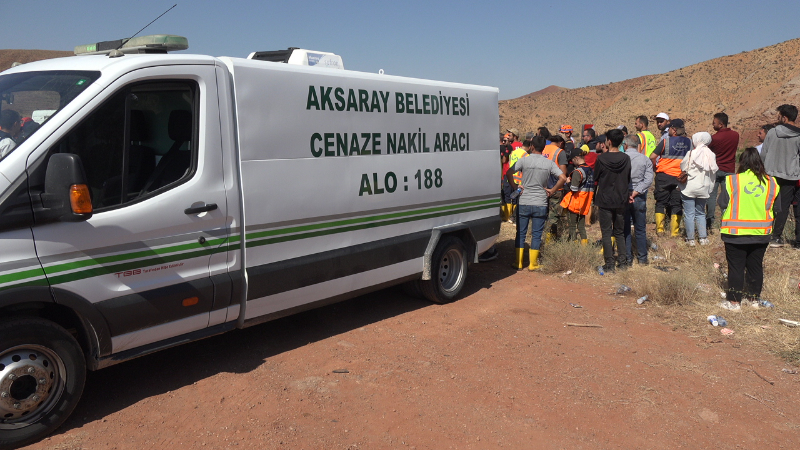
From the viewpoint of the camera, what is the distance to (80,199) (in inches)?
158

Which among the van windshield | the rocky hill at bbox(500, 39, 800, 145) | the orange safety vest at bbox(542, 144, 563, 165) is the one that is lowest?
the orange safety vest at bbox(542, 144, 563, 165)

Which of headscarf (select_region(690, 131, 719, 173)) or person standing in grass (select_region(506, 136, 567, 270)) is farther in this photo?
headscarf (select_region(690, 131, 719, 173))

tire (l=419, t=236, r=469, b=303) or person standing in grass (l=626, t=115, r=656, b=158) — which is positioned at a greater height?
person standing in grass (l=626, t=115, r=656, b=158)

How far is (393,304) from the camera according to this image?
24.8 ft

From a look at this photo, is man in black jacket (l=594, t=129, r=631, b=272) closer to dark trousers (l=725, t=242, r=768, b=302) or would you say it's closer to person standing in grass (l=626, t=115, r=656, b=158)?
dark trousers (l=725, t=242, r=768, b=302)

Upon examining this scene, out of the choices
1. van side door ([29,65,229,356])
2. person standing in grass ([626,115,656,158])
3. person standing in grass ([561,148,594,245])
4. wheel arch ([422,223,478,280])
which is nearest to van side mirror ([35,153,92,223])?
van side door ([29,65,229,356])

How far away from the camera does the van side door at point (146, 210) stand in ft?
13.8

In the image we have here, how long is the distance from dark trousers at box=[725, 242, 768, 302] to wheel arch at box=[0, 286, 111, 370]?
6.54 m

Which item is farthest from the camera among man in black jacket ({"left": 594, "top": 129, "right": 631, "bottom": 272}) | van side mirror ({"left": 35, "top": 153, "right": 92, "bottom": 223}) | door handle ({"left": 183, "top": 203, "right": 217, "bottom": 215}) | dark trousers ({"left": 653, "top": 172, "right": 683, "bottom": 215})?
dark trousers ({"left": 653, "top": 172, "right": 683, "bottom": 215})

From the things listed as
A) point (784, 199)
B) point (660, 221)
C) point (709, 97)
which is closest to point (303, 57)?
point (660, 221)

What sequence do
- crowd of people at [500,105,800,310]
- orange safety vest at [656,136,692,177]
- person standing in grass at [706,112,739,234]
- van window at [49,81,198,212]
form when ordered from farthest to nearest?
orange safety vest at [656,136,692,177], person standing in grass at [706,112,739,234], crowd of people at [500,105,800,310], van window at [49,81,198,212]

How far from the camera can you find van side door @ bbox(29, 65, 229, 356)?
13.8ft

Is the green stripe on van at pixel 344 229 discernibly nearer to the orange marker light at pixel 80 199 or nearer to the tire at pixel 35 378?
the orange marker light at pixel 80 199

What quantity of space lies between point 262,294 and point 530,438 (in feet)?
8.17
